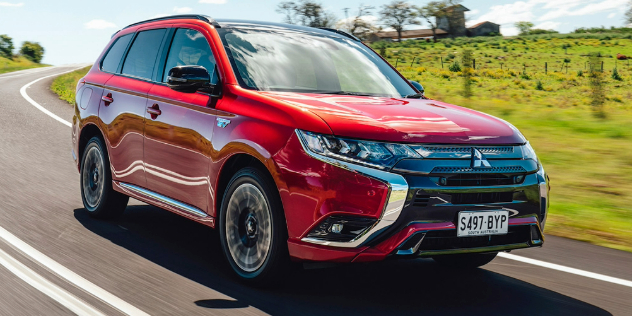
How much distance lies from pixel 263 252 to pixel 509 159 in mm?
1633

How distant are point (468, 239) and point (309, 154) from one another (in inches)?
42.0

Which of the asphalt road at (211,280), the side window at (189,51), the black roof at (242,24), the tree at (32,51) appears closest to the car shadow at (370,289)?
the asphalt road at (211,280)

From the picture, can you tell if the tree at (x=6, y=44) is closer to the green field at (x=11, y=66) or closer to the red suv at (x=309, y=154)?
the green field at (x=11, y=66)

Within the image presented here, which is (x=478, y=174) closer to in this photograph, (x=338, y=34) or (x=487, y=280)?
(x=487, y=280)

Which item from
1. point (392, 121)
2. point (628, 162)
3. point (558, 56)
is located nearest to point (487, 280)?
point (392, 121)

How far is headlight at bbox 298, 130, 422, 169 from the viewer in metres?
4.11

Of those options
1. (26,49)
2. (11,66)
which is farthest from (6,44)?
(11,66)

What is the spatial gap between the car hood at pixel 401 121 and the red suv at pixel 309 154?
1 cm

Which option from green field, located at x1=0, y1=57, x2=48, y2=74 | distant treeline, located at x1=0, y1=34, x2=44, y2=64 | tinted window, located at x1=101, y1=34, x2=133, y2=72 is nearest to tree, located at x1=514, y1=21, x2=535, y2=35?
distant treeline, located at x1=0, y1=34, x2=44, y2=64

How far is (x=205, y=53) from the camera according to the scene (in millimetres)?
5504

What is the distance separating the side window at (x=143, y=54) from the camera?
620cm

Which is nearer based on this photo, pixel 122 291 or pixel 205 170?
pixel 122 291

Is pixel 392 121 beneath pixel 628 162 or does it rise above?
above

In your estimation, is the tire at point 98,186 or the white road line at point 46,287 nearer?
the white road line at point 46,287
